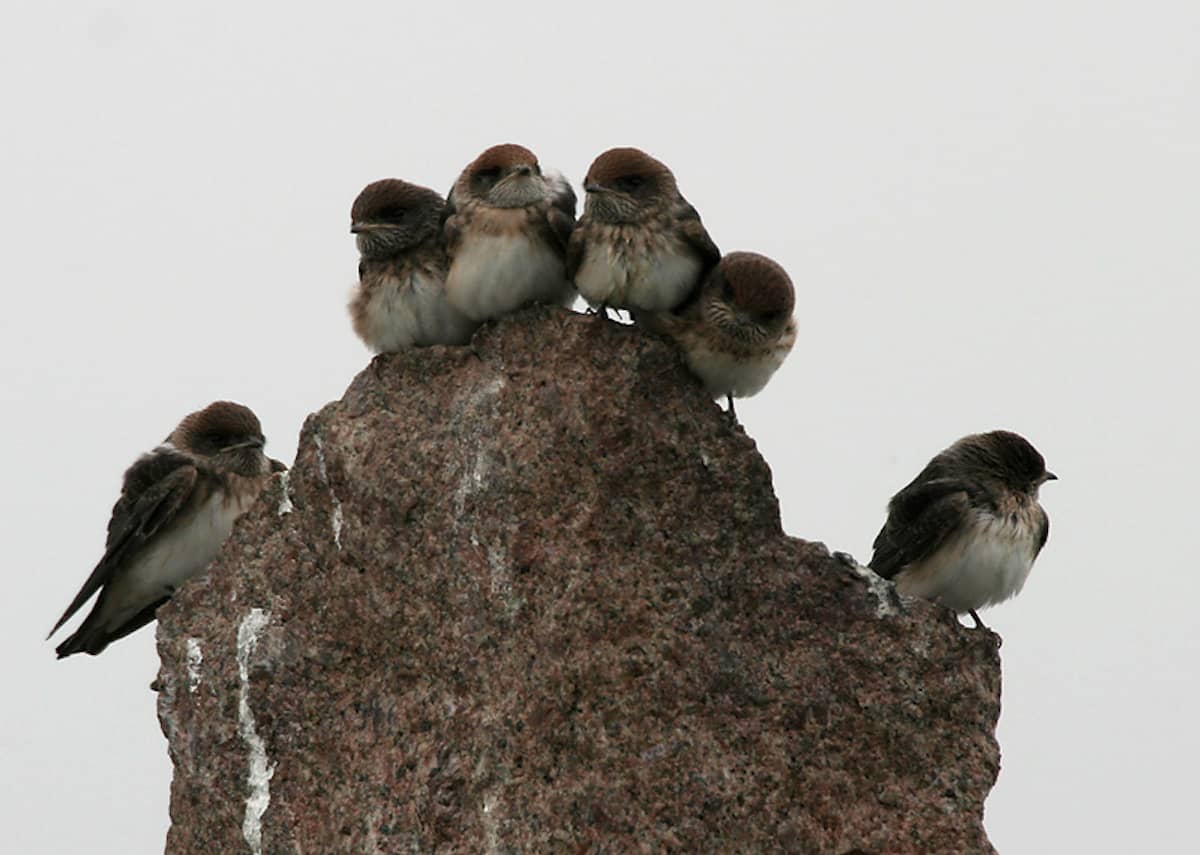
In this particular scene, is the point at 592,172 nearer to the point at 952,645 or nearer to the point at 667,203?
the point at 667,203

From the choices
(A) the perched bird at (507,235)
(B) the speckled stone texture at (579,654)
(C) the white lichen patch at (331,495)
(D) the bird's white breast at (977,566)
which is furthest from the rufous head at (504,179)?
(D) the bird's white breast at (977,566)

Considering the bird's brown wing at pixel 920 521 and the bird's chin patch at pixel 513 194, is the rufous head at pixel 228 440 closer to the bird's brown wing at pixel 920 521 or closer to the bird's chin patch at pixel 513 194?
the bird's chin patch at pixel 513 194

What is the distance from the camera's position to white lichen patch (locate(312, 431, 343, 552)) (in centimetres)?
1052

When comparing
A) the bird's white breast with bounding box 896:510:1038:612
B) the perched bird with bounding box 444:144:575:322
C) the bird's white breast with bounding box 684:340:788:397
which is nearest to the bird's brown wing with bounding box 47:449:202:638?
the perched bird with bounding box 444:144:575:322

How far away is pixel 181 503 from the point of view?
13.0 meters

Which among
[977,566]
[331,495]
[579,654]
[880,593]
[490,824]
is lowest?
[490,824]

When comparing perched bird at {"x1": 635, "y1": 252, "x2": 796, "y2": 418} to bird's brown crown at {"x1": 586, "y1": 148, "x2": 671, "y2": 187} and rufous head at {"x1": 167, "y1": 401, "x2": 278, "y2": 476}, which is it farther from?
rufous head at {"x1": 167, "y1": 401, "x2": 278, "y2": 476}

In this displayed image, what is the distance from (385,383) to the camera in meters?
10.6

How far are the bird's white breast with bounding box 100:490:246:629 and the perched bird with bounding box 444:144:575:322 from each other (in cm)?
309

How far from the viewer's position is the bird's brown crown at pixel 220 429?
43.4 ft

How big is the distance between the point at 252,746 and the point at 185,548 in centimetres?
275

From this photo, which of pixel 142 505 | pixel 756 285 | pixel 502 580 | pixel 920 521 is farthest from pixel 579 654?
pixel 142 505

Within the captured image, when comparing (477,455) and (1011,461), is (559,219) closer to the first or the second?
(477,455)

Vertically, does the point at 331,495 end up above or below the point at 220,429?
below
